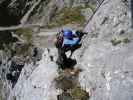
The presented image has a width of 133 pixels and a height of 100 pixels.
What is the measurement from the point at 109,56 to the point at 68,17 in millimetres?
16982

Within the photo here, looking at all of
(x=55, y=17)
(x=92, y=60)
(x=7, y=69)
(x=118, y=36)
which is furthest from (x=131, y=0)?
(x=55, y=17)

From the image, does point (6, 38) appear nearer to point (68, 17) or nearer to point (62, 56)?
point (68, 17)

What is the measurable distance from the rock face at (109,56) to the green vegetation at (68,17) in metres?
10.6

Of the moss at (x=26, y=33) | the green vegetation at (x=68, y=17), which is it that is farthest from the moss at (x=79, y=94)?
the moss at (x=26, y=33)

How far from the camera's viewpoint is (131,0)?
19188mm

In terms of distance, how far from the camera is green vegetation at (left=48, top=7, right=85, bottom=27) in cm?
3362

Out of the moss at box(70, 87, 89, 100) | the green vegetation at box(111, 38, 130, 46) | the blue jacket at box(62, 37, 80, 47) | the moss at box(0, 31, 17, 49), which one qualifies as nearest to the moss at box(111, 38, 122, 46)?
the green vegetation at box(111, 38, 130, 46)

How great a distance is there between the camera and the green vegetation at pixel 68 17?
33625mm

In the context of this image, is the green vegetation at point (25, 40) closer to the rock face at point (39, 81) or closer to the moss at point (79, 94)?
the rock face at point (39, 81)

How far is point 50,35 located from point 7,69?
610cm

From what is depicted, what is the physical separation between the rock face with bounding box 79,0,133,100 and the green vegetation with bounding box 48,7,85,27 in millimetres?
10626

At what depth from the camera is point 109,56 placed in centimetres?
1838

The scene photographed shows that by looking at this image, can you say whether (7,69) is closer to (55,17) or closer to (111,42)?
(55,17)

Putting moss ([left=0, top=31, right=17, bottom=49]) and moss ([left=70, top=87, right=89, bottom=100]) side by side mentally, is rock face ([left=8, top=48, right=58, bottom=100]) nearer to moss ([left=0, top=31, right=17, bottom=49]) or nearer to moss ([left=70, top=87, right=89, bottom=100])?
moss ([left=70, top=87, right=89, bottom=100])
